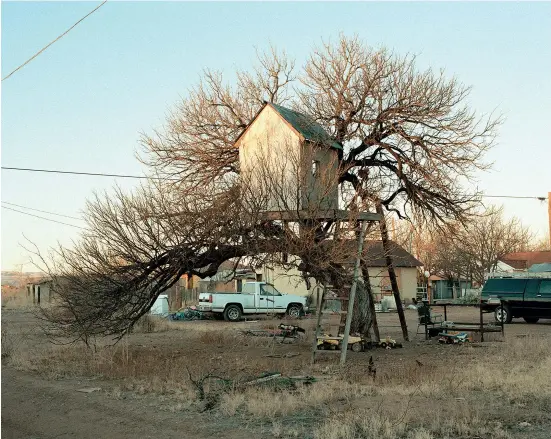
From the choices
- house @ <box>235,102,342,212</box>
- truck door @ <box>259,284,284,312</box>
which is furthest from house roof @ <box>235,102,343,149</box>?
truck door @ <box>259,284,284,312</box>

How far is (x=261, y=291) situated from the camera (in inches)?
1468

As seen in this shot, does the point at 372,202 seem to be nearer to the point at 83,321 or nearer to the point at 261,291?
the point at 83,321

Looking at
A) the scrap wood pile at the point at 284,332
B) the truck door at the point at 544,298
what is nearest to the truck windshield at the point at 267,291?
the scrap wood pile at the point at 284,332

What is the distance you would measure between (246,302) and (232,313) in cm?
103

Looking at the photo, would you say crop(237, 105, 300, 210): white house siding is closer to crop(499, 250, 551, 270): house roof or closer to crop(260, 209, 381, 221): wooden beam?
crop(260, 209, 381, 221): wooden beam

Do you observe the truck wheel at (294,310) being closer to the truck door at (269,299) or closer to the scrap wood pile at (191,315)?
the truck door at (269,299)

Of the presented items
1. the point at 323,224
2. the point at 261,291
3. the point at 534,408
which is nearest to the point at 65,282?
the point at 323,224

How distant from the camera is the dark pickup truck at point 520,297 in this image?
1172 inches

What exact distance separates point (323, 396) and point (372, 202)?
25.7ft

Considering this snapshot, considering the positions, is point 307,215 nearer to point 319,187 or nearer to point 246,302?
point 319,187

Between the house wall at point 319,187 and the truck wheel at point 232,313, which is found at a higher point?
the house wall at point 319,187

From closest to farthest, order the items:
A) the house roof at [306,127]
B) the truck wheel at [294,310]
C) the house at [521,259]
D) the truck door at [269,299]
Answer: the house roof at [306,127], the truck door at [269,299], the truck wheel at [294,310], the house at [521,259]

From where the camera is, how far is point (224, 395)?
1148 cm

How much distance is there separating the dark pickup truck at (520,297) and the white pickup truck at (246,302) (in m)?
11.8
